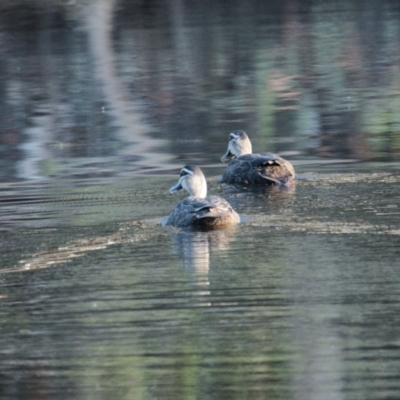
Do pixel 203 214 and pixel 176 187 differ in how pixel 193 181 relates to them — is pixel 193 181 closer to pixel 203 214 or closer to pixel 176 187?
pixel 176 187

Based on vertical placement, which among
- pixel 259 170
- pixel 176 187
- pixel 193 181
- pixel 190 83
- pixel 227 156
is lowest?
pixel 190 83

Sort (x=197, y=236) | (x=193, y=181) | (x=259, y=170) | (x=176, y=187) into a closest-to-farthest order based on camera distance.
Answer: (x=197, y=236)
(x=193, y=181)
(x=176, y=187)
(x=259, y=170)

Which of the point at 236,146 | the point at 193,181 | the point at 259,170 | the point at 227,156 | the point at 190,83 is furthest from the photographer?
the point at 190,83

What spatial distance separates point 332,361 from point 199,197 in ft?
16.7

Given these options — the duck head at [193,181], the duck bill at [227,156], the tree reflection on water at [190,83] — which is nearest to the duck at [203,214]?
the duck head at [193,181]

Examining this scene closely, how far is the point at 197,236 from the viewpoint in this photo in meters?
11.7

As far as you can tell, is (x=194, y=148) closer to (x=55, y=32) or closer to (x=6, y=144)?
(x=6, y=144)

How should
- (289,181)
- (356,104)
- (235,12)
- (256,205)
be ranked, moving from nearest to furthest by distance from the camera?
(256,205), (289,181), (356,104), (235,12)

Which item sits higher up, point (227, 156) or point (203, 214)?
point (203, 214)

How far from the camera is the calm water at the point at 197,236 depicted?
7.57 meters

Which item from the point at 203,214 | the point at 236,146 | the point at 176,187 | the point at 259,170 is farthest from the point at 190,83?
the point at 203,214

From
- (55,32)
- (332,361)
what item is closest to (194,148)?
(332,361)

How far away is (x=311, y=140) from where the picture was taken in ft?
57.5

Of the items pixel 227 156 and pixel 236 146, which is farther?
pixel 227 156
